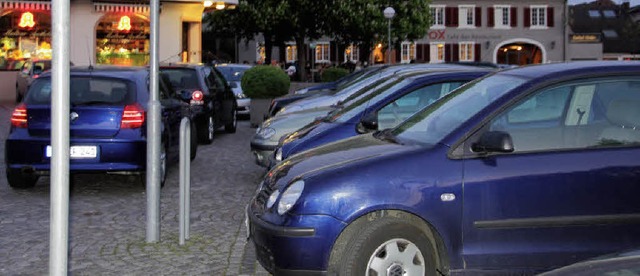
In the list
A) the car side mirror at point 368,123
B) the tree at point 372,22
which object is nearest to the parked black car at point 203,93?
the car side mirror at point 368,123

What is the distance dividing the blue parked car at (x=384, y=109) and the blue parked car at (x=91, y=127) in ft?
6.40

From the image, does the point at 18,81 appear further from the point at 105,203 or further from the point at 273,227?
the point at 273,227

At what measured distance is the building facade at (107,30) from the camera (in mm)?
27844

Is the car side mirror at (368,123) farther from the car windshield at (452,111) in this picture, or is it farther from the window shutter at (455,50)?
the window shutter at (455,50)

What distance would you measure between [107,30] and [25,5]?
3249 millimetres

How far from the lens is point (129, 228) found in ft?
25.7

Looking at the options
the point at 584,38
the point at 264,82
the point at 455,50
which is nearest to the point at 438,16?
the point at 455,50

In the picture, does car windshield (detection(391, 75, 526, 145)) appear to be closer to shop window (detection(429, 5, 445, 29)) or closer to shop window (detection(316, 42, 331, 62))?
shop window (detection(429, 5, 445, 29))

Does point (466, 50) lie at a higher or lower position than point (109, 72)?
higher

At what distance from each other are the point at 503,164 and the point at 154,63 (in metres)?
3.28

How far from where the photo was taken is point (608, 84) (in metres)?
5.55

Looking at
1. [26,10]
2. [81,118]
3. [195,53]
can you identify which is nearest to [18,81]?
[26,10]

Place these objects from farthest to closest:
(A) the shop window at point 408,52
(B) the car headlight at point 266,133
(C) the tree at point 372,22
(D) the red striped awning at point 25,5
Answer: (A) the shop window at point 408,52, (C) the tree at point 372,22, (D) the red striped awning at point 25,5, (B) the car headlight at point 266,133

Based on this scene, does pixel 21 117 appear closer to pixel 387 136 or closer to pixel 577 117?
pixel 387 136
